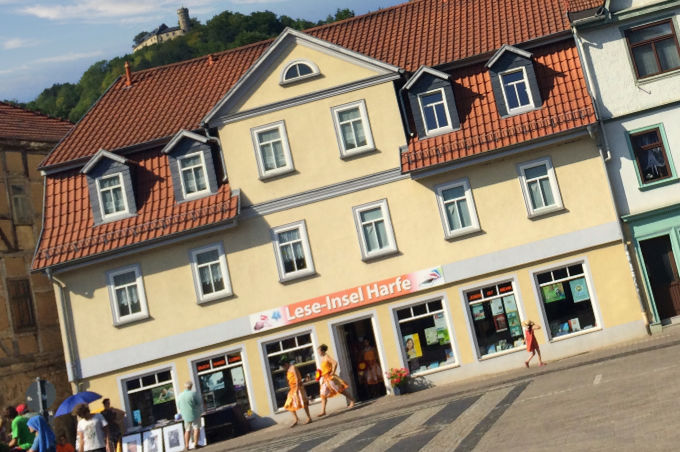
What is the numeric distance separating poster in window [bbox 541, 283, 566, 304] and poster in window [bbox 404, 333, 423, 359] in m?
3.98

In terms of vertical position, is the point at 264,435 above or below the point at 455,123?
below

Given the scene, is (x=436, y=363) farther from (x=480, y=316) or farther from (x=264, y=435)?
(x=264, y=435)

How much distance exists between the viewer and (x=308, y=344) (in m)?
29.3

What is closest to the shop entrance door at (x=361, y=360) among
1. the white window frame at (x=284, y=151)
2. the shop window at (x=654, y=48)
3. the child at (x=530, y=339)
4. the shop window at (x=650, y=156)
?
the child at (x=530, y=339)

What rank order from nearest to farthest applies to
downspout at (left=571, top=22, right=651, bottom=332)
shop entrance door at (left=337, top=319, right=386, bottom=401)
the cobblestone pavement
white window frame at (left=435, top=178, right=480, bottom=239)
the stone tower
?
the cobblestone pavement, downspout at (left=571, top=22, right=651, bottom=332), white window frame at (left=435, top=178, right=480, bottom=239), shop entrance door at (left=337, top=319, right=386, bottom=401), the stone tower

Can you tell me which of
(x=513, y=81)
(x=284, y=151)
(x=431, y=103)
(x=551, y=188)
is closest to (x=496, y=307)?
(x=551, y=188)

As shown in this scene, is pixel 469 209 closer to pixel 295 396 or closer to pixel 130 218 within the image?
pixel 295 396

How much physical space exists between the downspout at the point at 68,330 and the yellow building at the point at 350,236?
69 mm

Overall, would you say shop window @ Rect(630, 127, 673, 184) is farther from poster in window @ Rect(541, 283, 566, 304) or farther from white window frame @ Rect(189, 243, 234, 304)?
white window frame @ Rect(189, 243, 234, 304)

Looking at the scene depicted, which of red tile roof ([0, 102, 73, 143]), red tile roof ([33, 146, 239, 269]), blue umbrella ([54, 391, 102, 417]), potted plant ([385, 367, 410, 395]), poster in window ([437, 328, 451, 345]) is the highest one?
red tile roof ([0, 102, 73, 143])

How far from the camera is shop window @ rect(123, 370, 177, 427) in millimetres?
29438

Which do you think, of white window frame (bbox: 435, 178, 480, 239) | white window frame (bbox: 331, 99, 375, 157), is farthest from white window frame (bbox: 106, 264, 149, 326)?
white window frame (bbox: 435, 178, 480, 239)

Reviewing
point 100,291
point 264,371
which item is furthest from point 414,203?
point 100,291

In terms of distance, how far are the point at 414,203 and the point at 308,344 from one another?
17.5 ft
